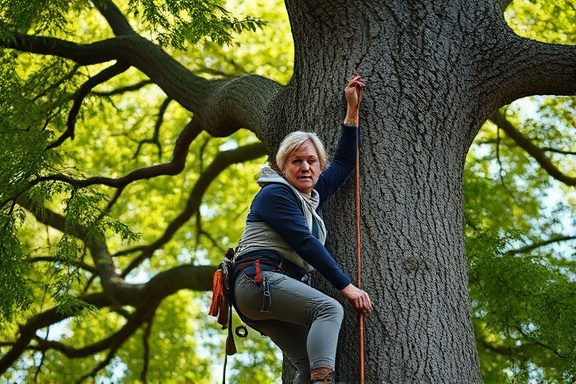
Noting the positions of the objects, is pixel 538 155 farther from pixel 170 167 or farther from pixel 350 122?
pixel 350 122

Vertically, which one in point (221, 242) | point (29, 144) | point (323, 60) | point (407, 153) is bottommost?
point (407, 153)

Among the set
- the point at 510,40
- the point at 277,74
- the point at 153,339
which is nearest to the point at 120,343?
the point at 153,339

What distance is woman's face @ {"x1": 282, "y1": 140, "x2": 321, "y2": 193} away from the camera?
15.0ft

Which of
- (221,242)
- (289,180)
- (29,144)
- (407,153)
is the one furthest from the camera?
(221,242)

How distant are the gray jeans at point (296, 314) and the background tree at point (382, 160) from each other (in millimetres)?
294

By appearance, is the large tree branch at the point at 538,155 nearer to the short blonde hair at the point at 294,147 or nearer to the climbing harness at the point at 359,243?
the climbing harness at the point at 359,243

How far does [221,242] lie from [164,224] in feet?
3.91

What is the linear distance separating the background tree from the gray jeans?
29cm

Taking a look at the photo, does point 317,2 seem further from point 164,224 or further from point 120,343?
point 164,224

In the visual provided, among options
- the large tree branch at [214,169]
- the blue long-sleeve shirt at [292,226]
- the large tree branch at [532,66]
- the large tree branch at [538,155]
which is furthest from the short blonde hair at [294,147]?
the large tree branch at [538,155]

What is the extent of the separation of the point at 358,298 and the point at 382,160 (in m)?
0.95

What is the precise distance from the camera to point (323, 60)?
17.5ft

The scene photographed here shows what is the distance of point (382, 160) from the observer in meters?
5.00

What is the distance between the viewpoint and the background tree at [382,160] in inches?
189
